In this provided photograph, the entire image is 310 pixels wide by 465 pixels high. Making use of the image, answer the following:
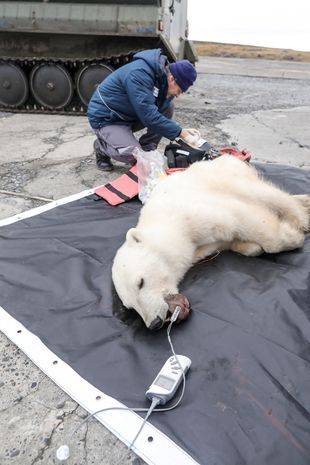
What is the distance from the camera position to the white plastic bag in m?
3.91

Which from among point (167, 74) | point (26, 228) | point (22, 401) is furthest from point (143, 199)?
point (22, 401)

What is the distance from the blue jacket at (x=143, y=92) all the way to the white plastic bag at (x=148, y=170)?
29cm

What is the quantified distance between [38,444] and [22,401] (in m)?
0.28

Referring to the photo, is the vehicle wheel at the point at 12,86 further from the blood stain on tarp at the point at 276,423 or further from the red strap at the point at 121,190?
the blood stain on tarp at the point at 276,423

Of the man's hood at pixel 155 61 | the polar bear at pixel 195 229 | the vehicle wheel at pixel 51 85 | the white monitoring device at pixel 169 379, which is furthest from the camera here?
the vehicle wheel at pixel 51 85

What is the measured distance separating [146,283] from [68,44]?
7271 millimetres

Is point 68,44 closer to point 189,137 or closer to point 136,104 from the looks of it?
point 136,104

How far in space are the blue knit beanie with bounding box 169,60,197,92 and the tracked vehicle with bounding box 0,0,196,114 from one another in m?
3.91

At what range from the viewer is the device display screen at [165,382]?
189cm

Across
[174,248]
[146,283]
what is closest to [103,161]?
[174,248]

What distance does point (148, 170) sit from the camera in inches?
167

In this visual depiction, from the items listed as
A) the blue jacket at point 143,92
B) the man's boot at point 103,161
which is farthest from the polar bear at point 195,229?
the man's boot at point 103,161

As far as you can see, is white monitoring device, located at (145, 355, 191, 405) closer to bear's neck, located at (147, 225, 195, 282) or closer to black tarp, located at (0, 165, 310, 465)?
black tarp, located at (0, 165, 310, 465)

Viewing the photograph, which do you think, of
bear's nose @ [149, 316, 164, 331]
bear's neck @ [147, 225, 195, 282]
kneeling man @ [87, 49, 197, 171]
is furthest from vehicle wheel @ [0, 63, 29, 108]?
bear's nose @ [149, 316, 164, 331]
